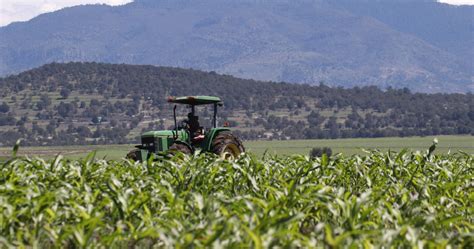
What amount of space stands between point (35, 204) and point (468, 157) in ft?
31.0

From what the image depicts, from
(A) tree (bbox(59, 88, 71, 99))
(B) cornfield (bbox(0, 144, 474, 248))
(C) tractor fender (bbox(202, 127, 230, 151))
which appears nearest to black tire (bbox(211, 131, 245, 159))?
(C) tractor fender (bbox(202, 127, 230, 151))

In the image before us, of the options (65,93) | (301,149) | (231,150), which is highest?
(231,150)

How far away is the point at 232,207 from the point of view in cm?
711

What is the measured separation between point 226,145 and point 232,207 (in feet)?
34.5

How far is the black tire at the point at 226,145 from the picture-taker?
57.1 ft

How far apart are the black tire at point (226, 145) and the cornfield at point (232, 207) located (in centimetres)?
548

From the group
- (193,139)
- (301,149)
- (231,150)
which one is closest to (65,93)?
(301,149)

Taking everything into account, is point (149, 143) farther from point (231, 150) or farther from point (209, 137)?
point (231, 150)

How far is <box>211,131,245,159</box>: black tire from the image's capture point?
57.1 feet

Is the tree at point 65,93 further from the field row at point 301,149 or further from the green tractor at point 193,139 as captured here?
the green tractor at point 193,139

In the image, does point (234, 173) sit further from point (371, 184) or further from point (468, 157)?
point (468, 157)

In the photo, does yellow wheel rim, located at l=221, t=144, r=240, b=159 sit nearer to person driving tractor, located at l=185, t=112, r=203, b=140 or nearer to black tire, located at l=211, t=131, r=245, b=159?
black tire, located at l=211, t=131, r=245, b=159

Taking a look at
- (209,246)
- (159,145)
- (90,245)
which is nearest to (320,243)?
(209,246)

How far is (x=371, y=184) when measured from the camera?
9789mm
